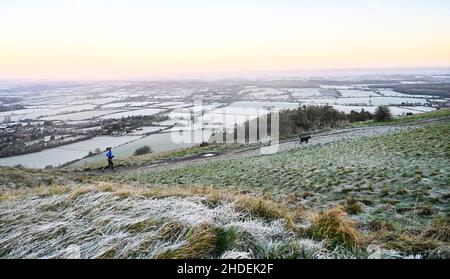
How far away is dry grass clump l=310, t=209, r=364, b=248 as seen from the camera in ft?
9.04

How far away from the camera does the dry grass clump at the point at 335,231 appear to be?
275 cm

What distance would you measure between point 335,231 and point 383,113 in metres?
28.7

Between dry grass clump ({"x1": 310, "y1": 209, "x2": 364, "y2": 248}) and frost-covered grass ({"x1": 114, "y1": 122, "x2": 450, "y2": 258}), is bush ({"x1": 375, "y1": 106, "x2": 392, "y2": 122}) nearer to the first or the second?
frost-covered grass ({"x1": 114, "y1": 122, "x2": 450, "y2": 258})

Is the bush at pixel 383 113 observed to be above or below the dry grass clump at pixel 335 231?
below

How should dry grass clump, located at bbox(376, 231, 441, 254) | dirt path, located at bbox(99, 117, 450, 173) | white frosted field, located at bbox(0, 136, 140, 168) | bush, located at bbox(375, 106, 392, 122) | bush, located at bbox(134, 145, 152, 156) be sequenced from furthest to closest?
bush, located at bbox(134, 145, 152, 156), bush, located at bbox(375, 106, 392, 122), dirt path, located at bbox(99, 117, 450, 173), white frosted field, located at bbox(0, 136, 140, 168), dry grass clump, located at bbox(376, 231, 441, 254)

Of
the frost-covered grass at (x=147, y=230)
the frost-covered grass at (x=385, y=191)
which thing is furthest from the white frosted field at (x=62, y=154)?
the frost-covered grass at (x=147, y=230)

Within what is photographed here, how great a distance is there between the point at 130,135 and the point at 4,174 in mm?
24673

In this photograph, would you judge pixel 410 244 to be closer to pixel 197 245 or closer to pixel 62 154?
pixel 197 245

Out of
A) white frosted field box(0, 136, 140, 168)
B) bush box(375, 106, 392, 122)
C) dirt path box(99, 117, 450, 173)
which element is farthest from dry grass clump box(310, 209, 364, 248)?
bush box(375, 106, 392, 122)

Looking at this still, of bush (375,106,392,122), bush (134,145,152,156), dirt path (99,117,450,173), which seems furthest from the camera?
bush (134,145,152,156)

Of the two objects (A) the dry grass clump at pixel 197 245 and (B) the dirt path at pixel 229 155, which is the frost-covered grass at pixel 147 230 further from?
(B) the dirt path at pixel 229 155

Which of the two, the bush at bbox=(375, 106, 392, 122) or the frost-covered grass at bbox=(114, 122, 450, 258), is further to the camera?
the bush at bbox=(375, 106, 392, 122)

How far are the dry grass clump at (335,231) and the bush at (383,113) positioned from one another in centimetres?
2751

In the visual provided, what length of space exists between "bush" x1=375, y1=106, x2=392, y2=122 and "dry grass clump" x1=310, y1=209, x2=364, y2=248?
27.5 m
